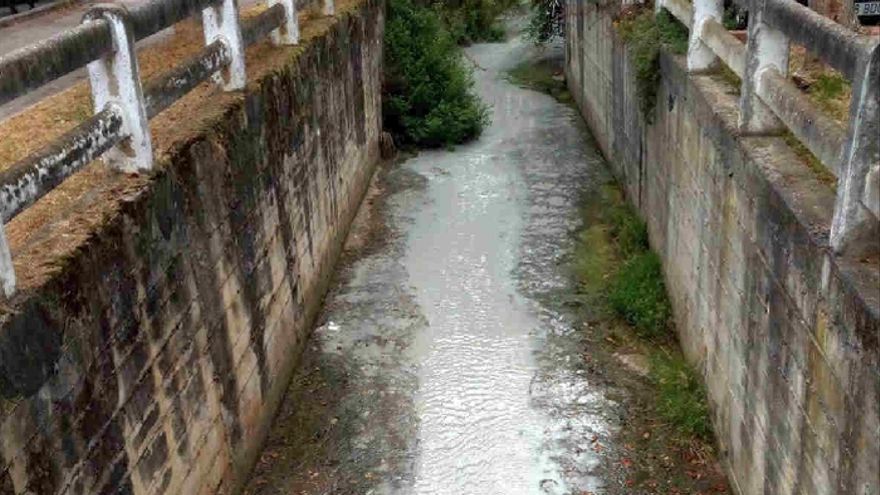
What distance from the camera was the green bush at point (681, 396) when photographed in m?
6.70

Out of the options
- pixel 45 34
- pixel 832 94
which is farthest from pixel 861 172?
pixel 45 34

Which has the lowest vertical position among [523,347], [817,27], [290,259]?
[523,347]

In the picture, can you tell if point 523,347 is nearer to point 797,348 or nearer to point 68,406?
point 797,348

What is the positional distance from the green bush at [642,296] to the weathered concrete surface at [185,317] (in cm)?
290

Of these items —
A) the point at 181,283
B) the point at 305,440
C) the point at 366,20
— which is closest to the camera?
the point at 181,283

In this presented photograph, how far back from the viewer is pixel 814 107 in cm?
478

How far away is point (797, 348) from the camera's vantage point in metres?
4.61

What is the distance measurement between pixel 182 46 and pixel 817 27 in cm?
558

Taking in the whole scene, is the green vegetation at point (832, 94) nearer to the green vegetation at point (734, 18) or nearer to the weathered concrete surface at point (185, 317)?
the green vegetation at point (734, 18)

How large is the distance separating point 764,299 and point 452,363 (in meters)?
3.34

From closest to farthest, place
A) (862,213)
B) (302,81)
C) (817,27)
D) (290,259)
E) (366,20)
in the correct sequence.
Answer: (862,213), (817,27), (290,259), (302,81), (366,20)

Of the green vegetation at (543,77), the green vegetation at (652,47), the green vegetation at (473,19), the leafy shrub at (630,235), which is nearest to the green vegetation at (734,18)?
the green vegetation at (652,47)

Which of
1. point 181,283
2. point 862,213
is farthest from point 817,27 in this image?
point 181,283

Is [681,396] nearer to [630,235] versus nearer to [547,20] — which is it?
[630,235]
